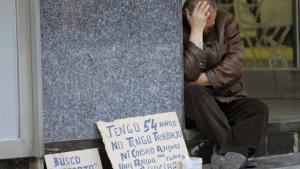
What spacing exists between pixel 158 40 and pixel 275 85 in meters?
3.39

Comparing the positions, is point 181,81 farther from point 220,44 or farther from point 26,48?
point 26,48

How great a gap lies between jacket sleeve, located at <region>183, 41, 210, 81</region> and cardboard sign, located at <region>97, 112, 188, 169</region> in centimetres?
38

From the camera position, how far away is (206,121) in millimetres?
4543

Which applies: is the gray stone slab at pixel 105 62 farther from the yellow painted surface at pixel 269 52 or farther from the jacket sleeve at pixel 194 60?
the yellow painted surface at pixel 269 52

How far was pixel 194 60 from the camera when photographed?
4680 mm

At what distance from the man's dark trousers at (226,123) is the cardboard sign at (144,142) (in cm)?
20

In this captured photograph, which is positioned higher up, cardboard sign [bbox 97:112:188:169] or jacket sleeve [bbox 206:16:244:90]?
jacket sleeve [bbox 206:16:244:90]

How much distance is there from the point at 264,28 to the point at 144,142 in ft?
13.2

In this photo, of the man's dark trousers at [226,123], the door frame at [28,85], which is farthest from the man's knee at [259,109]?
the door frame at [28,85]

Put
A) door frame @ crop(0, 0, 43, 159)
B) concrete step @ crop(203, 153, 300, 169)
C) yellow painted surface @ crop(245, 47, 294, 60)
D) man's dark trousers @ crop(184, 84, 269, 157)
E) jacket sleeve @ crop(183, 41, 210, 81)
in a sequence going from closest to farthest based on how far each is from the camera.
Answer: door frame @ crop(0, 0, 43, 159) → man's dark trousers @ crop(184, 84, 269, 157) → jacket sleeve @ crop(183, 41, 210, 81) → concrete step @ crop(203, 153, 300, 169) → yellow painted surface @ crop(245, 47, 294, 60)

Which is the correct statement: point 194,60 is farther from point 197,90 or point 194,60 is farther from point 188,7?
point 188,7

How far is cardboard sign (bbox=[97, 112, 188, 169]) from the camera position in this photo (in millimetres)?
4285

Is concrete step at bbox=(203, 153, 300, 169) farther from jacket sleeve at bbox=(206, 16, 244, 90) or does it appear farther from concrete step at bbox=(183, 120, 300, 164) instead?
jacket sleeve at bbox=(206, 16, 244, 90)

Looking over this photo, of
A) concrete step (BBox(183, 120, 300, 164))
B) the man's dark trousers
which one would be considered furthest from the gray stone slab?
concrete step (BBox(183, 120, 300, 164))
